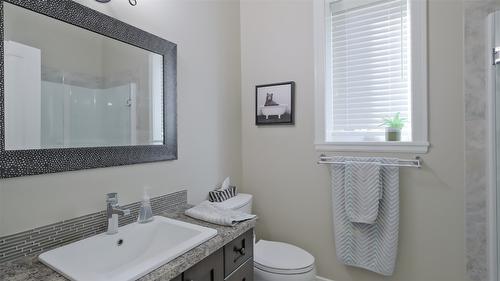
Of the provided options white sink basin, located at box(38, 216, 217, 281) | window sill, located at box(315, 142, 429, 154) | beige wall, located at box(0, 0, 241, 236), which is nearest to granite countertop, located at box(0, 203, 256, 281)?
white sink basin, located at box(38, 216, 217, 281)

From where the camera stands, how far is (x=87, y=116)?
3.63 ft

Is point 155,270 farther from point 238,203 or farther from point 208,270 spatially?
point 238,203

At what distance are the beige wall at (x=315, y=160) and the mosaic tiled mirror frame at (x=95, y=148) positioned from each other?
880 millimetres

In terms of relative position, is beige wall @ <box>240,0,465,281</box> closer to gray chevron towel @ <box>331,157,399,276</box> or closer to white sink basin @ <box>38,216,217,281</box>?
gray chevron towel @ <box>331,157,399,276</box>

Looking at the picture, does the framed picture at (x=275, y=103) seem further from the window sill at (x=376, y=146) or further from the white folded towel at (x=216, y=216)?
the white folded towel at (x=216, y=216)

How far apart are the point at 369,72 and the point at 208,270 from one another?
1.66 m

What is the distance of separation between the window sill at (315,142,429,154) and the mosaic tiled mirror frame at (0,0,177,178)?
1107 mm

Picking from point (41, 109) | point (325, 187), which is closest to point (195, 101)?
point (41, 109)

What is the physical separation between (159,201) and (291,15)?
170cm

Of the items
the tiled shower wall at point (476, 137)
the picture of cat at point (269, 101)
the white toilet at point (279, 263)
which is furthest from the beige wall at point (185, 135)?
the tiled shower wall at point (476, 137)

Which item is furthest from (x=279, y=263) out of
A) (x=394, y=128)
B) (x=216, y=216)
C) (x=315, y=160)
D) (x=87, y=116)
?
(x=87, y=116)

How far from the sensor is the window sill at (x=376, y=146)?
1.63m

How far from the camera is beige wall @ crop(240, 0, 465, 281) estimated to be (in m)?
1.55

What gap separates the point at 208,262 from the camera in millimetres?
1003
